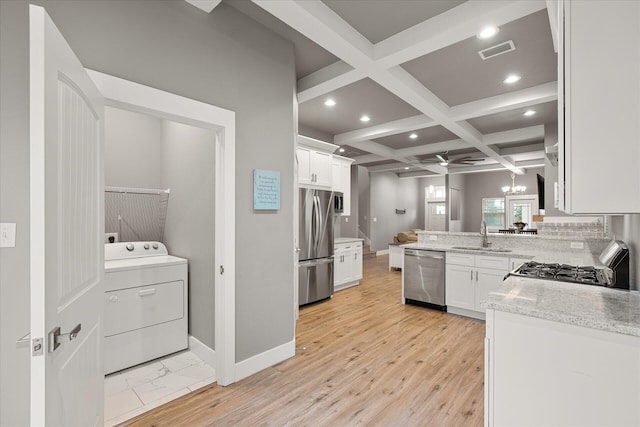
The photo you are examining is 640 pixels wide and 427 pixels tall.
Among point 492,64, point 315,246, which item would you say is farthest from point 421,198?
point 492,64

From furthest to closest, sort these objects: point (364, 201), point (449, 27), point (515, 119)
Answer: point (364, 201), point (515, 119), point (449, 27)

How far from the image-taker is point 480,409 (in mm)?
2074

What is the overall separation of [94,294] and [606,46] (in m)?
2.53

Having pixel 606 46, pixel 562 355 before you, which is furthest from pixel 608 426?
pixel 606 46

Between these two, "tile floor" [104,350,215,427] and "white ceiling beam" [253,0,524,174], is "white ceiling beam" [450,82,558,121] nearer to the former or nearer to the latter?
"white ceiling beam" [253,0,524,174]

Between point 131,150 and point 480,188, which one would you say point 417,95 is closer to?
point 131,150

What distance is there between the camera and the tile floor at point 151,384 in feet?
6.82

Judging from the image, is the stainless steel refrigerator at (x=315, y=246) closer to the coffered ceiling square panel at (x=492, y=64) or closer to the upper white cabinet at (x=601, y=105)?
the coffered ceiling square panel at (x=492, y=64)

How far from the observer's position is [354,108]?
456cm

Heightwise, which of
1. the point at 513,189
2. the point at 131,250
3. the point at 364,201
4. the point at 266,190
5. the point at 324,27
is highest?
the point at 324,27

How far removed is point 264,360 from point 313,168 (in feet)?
9.88

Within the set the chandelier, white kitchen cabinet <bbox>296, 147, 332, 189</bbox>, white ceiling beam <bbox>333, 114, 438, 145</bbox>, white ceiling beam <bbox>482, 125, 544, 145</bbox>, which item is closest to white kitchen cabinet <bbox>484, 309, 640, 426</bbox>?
white kitchen cabinet <bbox>296, 147, 332, 189</bbox>

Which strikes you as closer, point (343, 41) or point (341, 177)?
point (343, 41)

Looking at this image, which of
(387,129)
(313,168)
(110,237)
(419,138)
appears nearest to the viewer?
(110,237)
